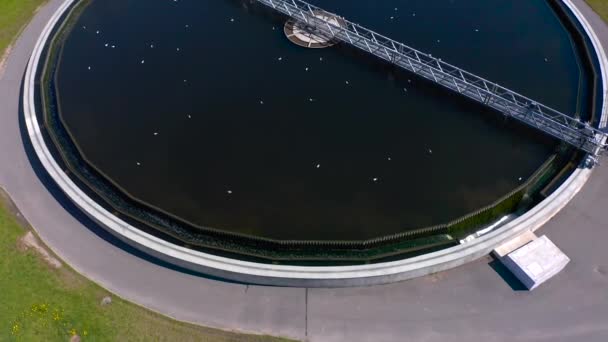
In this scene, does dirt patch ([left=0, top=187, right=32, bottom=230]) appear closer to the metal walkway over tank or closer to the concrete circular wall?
the concrete circular wall

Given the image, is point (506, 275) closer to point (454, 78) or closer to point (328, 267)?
point (328, 267)

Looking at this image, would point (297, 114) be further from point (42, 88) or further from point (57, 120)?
point (42, 88)

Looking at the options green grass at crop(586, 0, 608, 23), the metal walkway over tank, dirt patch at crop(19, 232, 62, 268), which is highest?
green grass at crop(586, 0, 608, 23)

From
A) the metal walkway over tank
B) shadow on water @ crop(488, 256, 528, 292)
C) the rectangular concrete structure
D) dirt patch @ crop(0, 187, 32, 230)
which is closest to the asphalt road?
shadow on water @ crop(488, 256, 528, 292)

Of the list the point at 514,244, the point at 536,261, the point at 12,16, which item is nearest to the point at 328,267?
the point at 514,244

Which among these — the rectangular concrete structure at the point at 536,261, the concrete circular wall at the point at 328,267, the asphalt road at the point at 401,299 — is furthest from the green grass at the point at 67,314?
the rectangular concrete structure at the point at 536,261

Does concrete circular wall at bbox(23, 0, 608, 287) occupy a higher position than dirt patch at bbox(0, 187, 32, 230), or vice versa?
concrete circular wall at bbox(23, 0, 608, 287)
